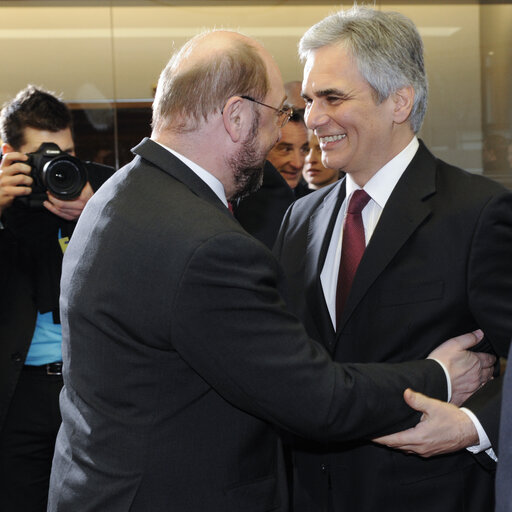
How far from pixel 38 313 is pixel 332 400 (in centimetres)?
131

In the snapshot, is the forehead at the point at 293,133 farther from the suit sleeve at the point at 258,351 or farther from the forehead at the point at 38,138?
the suit sleeve at the point at 258,351

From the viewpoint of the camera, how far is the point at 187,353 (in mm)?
1265

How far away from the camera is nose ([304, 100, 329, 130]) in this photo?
1.71 m

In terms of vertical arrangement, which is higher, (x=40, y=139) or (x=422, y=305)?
(x=40, y=139)

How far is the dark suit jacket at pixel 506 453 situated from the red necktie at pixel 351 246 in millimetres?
703

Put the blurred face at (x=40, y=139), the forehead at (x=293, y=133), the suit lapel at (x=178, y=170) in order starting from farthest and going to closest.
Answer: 1. the forehead at (x=293, y=133)
2. the blurred face at (x=40, y=139)
3. the suit lapel at (x=178, y=170)

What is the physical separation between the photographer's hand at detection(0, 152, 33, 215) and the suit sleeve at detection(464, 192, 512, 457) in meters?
1.45

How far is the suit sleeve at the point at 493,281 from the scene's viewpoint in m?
1.42

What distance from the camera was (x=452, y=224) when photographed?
1.50 m

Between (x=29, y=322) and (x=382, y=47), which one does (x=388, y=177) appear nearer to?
(x=382, y=47)

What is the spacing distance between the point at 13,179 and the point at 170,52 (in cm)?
202

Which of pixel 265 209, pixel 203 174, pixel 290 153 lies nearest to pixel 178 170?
pixel 203 174

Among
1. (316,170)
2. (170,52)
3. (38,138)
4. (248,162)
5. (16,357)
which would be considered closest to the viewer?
(248,162)

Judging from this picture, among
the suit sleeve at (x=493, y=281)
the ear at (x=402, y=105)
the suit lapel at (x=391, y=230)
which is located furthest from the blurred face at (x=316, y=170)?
the suit sleeve at (x=493, y=281)
